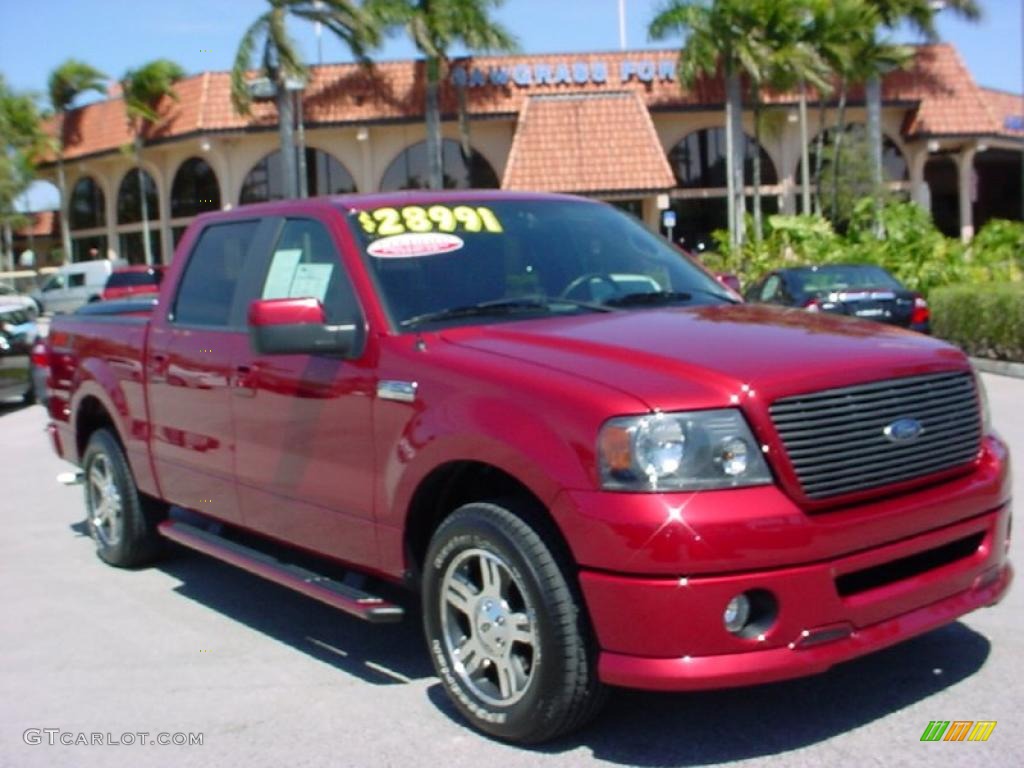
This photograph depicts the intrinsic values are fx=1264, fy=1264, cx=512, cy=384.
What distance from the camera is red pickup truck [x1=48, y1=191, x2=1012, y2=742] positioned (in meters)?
3.79

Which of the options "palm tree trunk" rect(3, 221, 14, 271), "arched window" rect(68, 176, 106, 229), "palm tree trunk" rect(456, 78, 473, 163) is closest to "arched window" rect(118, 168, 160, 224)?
"arched window" rect(68, 176, 106, 229)

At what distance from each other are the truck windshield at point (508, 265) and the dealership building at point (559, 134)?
2880cm

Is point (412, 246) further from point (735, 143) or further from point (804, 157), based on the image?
point (804, 157)

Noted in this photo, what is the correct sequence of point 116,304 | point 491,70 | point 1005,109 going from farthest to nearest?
point 1005,109 < point 491,70 < point 116,304

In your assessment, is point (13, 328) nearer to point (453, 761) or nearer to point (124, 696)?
point (124, 696)

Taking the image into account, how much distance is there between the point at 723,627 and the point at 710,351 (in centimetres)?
92

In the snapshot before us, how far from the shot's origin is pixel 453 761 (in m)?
4.24

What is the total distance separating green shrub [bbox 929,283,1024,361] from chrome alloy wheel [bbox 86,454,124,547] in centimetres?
1235

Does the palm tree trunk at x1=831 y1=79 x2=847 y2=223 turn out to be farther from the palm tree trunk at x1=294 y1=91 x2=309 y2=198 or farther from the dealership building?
the palm tree trunk at x1=294 y1=91 x2=309 y2=198

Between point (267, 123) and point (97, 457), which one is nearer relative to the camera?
point (97, 457)

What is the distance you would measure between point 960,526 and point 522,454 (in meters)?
1.50

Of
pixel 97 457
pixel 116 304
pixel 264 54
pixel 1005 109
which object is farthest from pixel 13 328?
pixel 1005 109

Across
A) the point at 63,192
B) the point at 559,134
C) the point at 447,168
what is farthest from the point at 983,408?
the point at 63,192

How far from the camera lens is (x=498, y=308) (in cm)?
493
